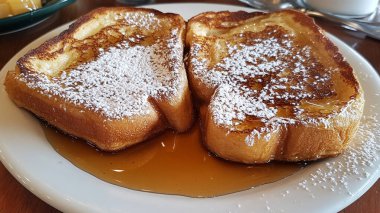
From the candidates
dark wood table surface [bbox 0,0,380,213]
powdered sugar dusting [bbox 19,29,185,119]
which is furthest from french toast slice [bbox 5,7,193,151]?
dark wood table surface [bbox 0,0,380,213]

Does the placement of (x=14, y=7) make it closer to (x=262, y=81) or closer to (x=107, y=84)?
(x=107, y=84)

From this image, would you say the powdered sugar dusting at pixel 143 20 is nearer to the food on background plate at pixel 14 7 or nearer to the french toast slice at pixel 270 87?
the french toast slice at pixel 270 87

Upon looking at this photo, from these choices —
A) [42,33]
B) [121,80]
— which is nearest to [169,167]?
[121,80]

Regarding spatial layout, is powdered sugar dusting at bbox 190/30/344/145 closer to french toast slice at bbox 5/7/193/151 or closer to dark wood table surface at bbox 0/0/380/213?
french toast slice at bbox 5/7/193/151

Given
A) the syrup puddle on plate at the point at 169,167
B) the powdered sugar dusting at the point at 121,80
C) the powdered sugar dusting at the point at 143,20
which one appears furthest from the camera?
the powdered sugar dusting at the point at 143,20

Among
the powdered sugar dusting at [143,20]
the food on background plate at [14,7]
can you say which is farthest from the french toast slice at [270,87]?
the food on background plate at [14,7]

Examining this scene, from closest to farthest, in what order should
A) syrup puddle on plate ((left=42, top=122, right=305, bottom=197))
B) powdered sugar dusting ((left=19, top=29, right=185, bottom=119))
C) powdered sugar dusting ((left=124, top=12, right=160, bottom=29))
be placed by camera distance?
syrup puddle on plate ((left=42, top=122, right=305, bottom=197)), powdered sugar dusting ((left=19, top=29, right=185, bottom=119)), powdered sugar dusting ((left=124, top=12, right=160, bottom=29))

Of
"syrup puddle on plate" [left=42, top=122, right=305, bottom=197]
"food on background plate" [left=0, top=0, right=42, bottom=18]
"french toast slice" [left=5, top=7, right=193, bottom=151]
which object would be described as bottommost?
"syrup puddle on plate" [left=42, top=122, right=305, bottom=197]
